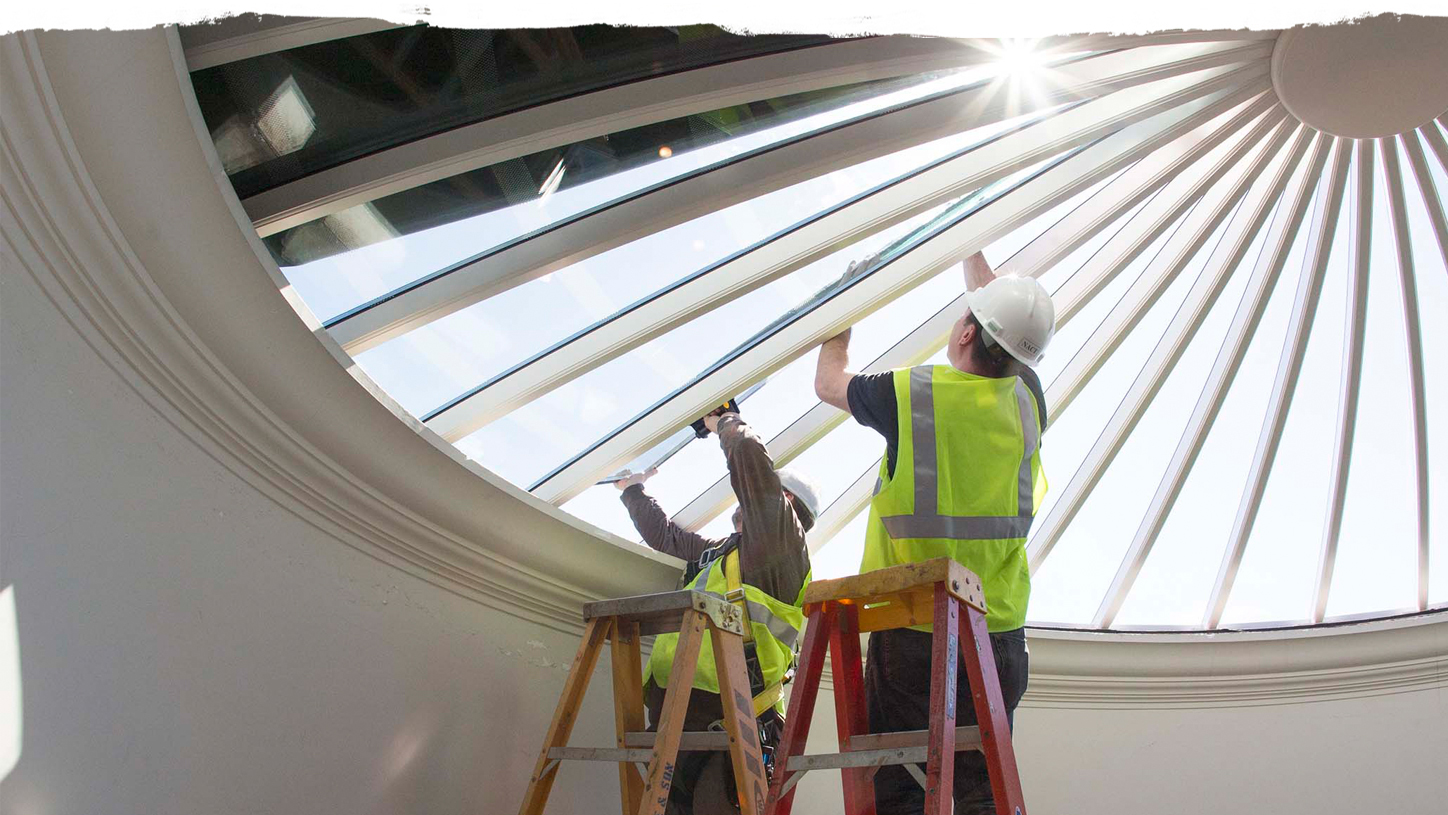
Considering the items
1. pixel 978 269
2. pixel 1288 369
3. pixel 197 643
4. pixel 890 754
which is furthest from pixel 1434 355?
pixel 197 643

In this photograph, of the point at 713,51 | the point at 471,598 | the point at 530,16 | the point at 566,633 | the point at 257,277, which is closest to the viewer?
the point at 530,16

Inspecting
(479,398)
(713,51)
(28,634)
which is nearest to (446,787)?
(479,398)

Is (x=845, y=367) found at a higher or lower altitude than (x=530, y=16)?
higher

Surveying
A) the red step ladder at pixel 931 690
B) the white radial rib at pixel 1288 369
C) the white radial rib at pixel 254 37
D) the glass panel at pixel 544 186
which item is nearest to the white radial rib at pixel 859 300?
the glass panel at pixel 544 186

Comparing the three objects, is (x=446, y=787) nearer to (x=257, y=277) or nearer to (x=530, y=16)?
(x=257, y=277)

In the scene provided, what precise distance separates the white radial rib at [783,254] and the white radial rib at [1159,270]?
883 millimetres

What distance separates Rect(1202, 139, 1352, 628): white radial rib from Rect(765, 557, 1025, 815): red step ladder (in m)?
3.89

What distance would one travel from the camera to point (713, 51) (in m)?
3.48

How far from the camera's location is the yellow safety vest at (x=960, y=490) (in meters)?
3.56

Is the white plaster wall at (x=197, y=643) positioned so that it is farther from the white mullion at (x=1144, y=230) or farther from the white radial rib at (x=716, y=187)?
the white mullion at (x=1144, y=230)

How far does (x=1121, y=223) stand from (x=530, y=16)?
417 cm

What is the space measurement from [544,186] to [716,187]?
2.32 feet

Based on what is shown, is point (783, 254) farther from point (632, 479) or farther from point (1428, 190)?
point (1428, 190)

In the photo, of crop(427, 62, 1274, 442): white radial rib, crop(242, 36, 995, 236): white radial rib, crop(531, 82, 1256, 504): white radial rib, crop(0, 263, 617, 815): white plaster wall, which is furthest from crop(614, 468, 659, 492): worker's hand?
crop(242, 36, 995, 236): white radial rib
